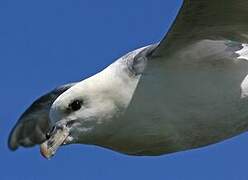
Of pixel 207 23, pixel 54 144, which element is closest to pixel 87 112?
pixel 54 144

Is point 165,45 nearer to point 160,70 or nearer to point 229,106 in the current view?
point 160,70

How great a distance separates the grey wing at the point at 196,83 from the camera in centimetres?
796

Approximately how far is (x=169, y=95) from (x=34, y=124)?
11.9ft

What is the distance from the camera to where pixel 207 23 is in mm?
7926

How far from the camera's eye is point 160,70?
8.07m

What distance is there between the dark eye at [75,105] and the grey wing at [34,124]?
2.73m

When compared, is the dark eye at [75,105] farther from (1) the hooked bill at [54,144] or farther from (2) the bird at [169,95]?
(1) the hooked bill at [54,144]

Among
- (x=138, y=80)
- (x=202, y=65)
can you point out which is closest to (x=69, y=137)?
(x=138, y=80)

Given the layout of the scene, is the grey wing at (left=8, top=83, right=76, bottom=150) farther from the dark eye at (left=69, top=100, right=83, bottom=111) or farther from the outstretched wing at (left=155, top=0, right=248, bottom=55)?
the outstretched wing at (left=155, top=0, right=248, bottom=55)

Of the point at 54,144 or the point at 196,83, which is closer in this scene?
the point at 54,144

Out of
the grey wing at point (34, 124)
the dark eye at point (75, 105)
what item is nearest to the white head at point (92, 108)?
the dark eye at point (75, 105)

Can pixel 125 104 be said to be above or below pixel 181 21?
below

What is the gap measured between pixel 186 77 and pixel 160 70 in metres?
0.25

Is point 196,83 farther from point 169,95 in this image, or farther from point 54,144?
point 54,144
